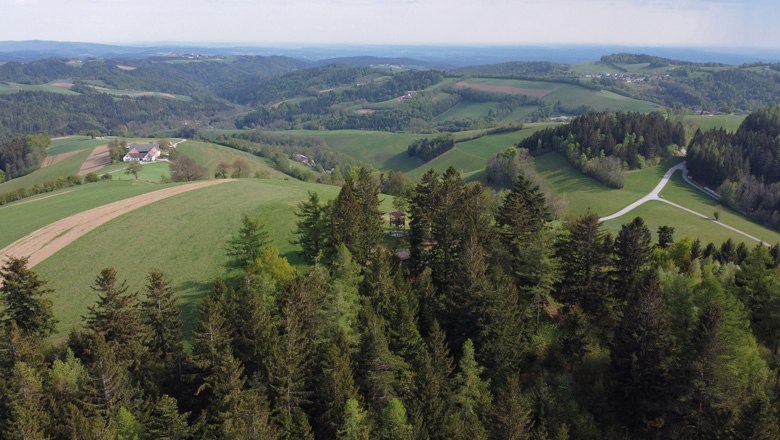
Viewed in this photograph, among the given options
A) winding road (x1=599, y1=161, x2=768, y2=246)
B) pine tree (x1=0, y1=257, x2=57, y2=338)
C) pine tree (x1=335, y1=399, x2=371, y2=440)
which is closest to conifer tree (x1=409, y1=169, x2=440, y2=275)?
pine tree (x1=335, y1=399, x2=371, y2=440)

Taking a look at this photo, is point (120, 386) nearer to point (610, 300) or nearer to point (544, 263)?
point (544, 263)

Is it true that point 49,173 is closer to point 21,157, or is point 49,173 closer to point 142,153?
point 142,153

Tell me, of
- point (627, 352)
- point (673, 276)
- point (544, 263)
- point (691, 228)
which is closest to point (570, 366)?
point (627, 352)

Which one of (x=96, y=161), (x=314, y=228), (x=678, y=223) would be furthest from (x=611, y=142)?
(x=96, y=161)

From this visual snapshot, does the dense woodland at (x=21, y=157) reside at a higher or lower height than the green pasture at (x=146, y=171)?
lower

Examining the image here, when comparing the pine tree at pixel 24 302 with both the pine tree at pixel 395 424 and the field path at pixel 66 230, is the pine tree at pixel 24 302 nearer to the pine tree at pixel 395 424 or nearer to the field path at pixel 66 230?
the field path at pixel 66 230

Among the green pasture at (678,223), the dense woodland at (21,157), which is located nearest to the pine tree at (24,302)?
the green pasture at (678,223)

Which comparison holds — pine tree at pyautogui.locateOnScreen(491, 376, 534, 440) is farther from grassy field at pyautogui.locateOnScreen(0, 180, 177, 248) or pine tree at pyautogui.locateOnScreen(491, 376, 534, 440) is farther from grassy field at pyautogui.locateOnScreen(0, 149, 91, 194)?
grassy field at pyautogui.locateOnScreen(0, 149, 91, 194)
